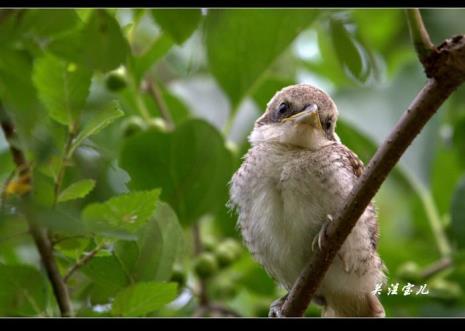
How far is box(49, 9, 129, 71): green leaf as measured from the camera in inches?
70.4

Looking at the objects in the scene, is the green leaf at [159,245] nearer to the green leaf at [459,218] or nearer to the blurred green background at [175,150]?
the blurred green background at [175,150]

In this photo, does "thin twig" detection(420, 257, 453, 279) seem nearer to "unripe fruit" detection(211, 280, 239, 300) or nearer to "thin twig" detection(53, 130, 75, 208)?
"unripe fruit" detection(211, 280, 239, 300)

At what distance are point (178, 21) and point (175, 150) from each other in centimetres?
74

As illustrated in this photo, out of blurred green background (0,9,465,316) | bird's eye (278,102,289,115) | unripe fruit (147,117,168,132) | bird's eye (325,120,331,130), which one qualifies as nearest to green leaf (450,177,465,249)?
blurred green background (0,9,465,316)

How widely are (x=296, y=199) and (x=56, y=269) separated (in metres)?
0.92

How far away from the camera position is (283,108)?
2916 mm

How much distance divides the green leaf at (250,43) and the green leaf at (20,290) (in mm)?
798

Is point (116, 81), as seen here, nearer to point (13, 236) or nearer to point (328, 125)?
point (328, 125)

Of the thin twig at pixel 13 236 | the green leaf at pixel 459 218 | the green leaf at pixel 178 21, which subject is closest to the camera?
the thin twig at pixel 13 236

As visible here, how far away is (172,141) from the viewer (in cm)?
264

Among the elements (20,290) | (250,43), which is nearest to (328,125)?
(250,43)

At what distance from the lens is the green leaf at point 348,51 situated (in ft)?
5.60

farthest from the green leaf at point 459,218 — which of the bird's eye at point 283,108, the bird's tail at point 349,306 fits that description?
the bird's eye at point 283,108

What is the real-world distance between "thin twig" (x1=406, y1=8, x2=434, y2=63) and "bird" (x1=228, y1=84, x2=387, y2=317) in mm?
837
